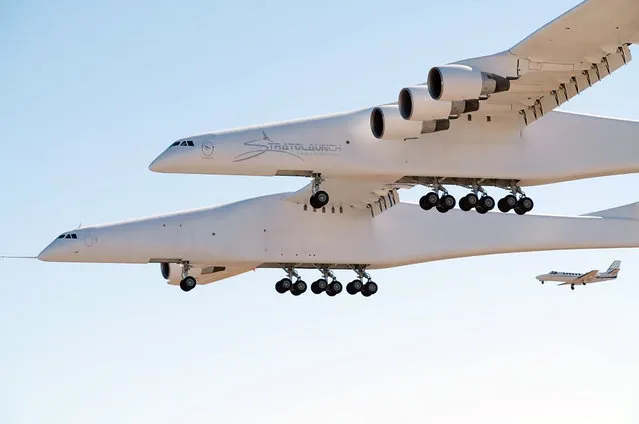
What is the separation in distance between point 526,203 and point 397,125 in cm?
479

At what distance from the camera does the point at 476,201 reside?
1672 inches

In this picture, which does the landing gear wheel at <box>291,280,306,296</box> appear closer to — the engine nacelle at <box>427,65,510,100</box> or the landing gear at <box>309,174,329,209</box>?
the landing gear at <box>309,174,329,209</box>

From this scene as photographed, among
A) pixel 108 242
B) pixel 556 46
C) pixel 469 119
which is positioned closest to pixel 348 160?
pixel 469 119

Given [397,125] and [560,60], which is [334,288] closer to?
[397,125]

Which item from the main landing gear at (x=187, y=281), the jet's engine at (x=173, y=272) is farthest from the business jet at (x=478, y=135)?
the jet's engine at (x=173, y=272)

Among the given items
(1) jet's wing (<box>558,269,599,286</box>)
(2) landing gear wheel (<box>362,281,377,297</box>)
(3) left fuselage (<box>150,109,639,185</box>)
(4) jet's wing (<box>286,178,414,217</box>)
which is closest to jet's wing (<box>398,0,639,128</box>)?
(3) left fuselage (<box>150,109,639,185</box>)

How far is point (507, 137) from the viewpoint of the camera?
42125 mm

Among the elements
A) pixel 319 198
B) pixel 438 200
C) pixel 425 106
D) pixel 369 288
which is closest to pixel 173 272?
pixel 369 288

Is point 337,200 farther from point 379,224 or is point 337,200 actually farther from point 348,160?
point 348,160

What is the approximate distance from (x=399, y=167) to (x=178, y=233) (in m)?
8.77

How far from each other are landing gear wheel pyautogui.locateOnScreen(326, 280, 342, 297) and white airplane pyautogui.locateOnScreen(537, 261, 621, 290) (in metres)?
42.4

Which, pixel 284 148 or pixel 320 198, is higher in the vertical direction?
pixel 284 148

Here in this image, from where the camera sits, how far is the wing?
122ft

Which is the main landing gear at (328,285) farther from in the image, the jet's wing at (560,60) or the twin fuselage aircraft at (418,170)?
the jet's wing at (560,60)
